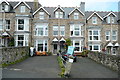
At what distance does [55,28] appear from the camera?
91.6ft

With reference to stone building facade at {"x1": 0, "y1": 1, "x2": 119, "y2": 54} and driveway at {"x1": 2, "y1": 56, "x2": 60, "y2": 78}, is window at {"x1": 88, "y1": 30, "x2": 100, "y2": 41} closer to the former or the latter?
stone building facade at {"x1": 0, "y1": 1, "x2": 119, "y2": 54}

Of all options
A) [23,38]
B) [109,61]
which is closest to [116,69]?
[109,61]

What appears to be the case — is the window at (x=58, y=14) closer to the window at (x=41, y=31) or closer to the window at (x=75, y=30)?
the window at (x=75, y=30)

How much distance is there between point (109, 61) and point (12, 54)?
9.64m

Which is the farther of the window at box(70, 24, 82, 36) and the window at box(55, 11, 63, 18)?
the window at box(55, 11, 63, 18)

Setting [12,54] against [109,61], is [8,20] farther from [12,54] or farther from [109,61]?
[109,61]

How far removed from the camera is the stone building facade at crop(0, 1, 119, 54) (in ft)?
88.1

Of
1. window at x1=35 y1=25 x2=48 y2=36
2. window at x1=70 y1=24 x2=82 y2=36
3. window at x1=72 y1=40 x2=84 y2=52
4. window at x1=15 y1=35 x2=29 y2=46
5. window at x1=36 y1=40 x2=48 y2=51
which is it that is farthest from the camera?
window at x1=72 y1=40 x2=84 y2=52

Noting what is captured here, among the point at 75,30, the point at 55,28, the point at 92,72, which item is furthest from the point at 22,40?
the point at 92,72

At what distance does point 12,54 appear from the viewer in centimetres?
1460

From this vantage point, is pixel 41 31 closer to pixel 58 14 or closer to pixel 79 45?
pixel 58 14

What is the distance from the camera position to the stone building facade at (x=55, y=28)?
26844 millimetres

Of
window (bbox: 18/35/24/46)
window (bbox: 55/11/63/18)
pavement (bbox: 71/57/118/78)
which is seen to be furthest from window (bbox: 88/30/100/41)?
pavement (bbox: 71/57/118/78)

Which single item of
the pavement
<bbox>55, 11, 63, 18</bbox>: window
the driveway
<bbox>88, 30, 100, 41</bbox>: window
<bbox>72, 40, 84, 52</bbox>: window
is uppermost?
<bbox>55, 11, 63, 18</bbox>: window
